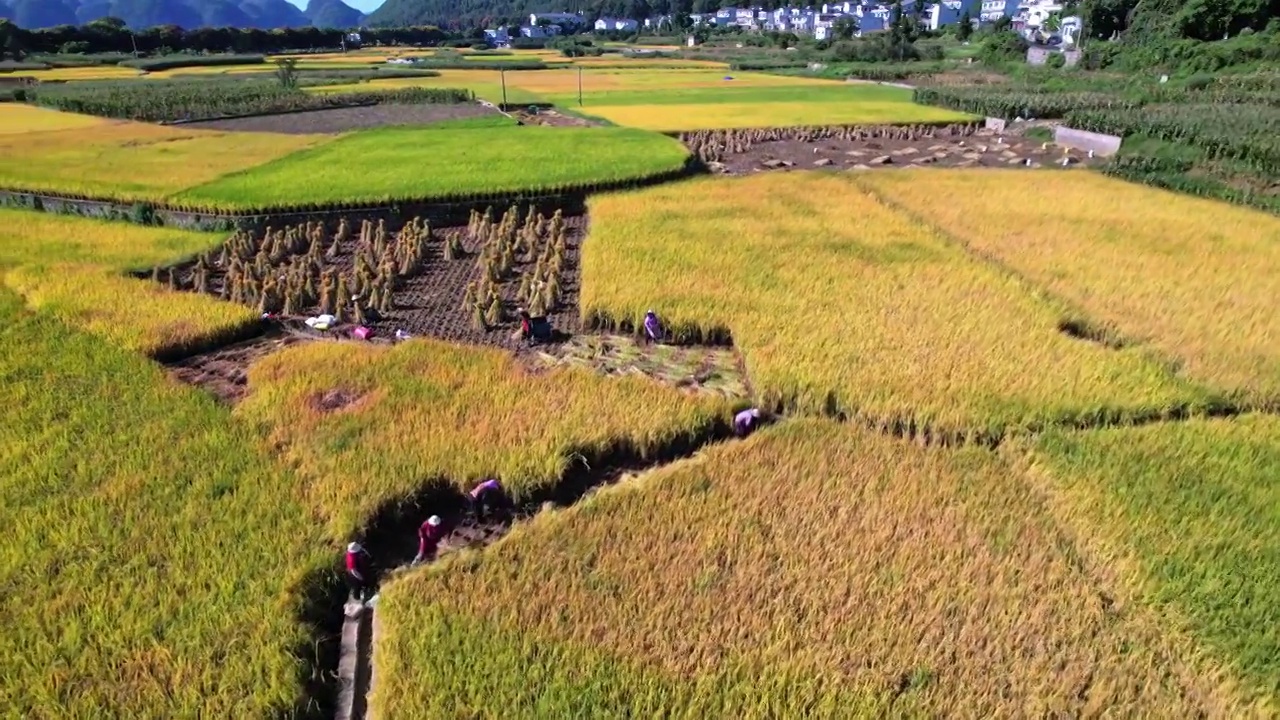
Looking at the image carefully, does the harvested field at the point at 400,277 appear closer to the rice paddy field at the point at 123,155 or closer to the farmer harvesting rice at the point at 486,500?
the farmer harvesting rice at the point at 486,500

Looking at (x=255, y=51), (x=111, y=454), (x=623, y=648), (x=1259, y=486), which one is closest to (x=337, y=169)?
(x=111, y=454)

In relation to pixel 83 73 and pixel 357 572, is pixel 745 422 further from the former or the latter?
pixel 83 73

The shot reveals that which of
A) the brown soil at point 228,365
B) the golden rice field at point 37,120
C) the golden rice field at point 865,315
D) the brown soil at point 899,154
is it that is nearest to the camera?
the golden rice field at point 865,315

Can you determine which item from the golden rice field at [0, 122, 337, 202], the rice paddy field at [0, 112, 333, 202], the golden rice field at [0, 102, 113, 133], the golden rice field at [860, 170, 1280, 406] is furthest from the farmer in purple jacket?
the golden rice field at [0, 102, 113, 133]

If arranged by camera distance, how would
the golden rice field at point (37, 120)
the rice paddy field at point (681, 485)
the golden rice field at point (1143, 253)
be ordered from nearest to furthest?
the rice paddy field at point (681, 485), the golden rice field at point (1143, 253), the golden rice field at point (37, 120)

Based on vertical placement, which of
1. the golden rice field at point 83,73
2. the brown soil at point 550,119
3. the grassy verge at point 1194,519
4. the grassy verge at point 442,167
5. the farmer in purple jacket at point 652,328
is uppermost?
the golden rice field at point 83,73

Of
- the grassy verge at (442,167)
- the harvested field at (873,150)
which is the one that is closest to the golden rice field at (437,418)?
the grassy verge at (442,167)

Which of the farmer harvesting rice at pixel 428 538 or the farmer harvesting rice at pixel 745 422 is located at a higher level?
the farmer harvesting rice at pixel 745 422

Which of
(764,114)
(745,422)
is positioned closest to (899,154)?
(764,114)

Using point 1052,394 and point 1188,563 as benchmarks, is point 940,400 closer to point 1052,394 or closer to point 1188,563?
point 1052,394
